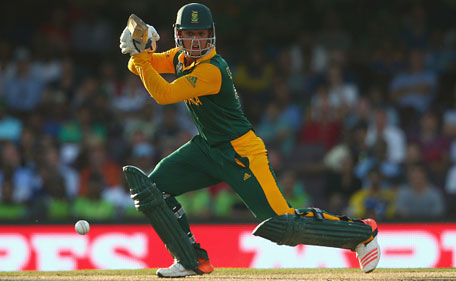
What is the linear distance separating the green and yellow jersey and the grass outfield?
1005 mm

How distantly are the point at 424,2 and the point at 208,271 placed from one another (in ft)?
23.7

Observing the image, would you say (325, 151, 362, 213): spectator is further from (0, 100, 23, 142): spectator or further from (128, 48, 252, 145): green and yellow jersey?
(0, 100, 23, 142): spectator

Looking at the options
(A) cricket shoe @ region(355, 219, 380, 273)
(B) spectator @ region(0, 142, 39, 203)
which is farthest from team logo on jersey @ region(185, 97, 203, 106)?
(B) spectator @ region(0, 142, 39, 203)

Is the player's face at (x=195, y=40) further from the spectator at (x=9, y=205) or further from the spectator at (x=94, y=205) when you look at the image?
the spectator at (x=9, y=205)

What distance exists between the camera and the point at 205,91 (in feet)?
16.8

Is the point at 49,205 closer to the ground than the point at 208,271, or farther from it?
closer to the ground

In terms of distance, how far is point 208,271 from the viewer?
5527 millimetres

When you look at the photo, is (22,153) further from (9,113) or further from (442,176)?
(442,176)

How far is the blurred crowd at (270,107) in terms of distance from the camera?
8.70m

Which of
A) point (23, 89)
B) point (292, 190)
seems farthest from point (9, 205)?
point (292, 190)

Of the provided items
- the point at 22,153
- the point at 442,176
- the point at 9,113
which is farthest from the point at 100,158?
the point at 442,176

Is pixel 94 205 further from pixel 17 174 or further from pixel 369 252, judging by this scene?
pixel 369 252

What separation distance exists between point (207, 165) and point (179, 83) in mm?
648

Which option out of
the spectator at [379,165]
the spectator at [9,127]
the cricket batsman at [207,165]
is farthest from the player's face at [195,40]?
the spectator at [9,127]
